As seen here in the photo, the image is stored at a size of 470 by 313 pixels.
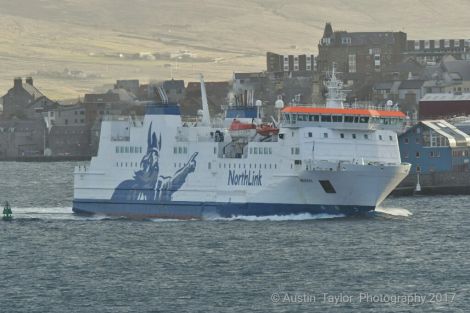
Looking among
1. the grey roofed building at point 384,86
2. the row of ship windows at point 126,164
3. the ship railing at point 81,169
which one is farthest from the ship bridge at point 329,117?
the grey roofed building at point 384,86

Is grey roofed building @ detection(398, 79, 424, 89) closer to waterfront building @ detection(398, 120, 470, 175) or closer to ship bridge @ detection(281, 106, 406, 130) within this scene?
waterfront building @ detection(398, 120, 470, 175)

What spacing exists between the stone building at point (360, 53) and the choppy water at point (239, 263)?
88.3m

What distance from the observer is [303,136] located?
230 ft

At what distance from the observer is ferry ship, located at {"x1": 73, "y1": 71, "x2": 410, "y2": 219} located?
69.7 metres

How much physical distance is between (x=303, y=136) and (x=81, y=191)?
10.8 metres

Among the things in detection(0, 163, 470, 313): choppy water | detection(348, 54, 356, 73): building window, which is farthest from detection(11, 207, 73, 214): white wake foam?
detection(348, 54, 356, 73): building window

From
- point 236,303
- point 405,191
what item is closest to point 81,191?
point 405,191

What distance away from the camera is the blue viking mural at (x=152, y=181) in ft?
239

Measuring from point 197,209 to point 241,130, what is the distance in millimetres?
3834

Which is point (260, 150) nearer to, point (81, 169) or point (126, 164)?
point (126, 164)

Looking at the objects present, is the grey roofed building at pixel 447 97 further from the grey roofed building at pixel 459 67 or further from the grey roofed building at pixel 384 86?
the grey roofed building at pixel 384 86

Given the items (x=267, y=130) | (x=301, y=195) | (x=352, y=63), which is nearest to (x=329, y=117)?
(x=267, y=130)

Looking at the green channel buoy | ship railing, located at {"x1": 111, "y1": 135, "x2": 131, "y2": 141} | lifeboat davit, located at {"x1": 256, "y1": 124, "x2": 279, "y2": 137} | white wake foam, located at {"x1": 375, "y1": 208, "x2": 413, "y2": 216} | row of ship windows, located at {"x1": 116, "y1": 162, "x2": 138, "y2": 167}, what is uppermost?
lifeboat davit, located at {"x1": 256, "y1": 124, "x2": 279, "y2": 137}

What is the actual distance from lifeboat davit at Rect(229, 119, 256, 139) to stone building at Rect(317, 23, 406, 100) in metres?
88.9
